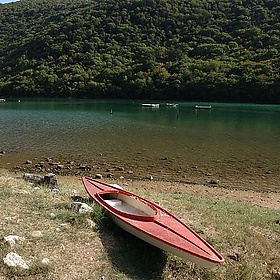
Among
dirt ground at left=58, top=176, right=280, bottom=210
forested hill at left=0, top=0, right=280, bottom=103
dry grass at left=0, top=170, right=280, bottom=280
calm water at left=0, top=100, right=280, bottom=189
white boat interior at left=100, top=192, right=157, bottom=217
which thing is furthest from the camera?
forested hill at left=0, top=0, right=280, bottom=103

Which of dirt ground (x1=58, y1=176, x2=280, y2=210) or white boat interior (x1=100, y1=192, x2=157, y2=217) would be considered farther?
dirt ground (x1=58, y1=176, x2=280, y2=210)

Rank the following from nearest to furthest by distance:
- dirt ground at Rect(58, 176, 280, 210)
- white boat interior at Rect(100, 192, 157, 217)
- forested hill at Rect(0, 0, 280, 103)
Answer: white boat interior at Rect(100, 192, 157, 217) → dirt ground at Rect(58, 176, 280, 210) → forested hill at Rect(0, 0, 280, 103)

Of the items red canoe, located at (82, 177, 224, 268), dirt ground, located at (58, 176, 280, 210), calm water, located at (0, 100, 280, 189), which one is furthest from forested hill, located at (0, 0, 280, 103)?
red canoe, located at (82, 177, 224, 268)

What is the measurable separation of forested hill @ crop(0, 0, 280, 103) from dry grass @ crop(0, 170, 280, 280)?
99.8 metres

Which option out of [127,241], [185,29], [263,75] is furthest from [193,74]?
[127,241]

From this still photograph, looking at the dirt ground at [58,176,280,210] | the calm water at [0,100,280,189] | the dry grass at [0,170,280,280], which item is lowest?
the dirt ground at [58,176,280,210]

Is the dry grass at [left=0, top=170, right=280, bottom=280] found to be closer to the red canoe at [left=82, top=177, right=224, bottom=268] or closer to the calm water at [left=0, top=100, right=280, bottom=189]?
the red canoe at [left=82, top=177, right=224, bottom=268]

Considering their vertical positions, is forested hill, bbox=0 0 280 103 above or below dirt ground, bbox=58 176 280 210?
above

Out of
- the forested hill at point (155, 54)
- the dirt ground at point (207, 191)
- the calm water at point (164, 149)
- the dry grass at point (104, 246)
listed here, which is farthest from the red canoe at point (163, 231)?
the forested hill at point (155, 54)

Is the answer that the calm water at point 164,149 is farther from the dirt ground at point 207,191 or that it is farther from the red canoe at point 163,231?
the red canoe at point 163,231

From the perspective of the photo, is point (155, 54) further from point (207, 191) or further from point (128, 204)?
point (128, 204)

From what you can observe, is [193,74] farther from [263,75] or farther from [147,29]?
[147,29]

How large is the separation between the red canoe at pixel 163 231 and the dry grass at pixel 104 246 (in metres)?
0.48

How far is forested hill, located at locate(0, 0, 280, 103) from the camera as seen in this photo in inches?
4547
